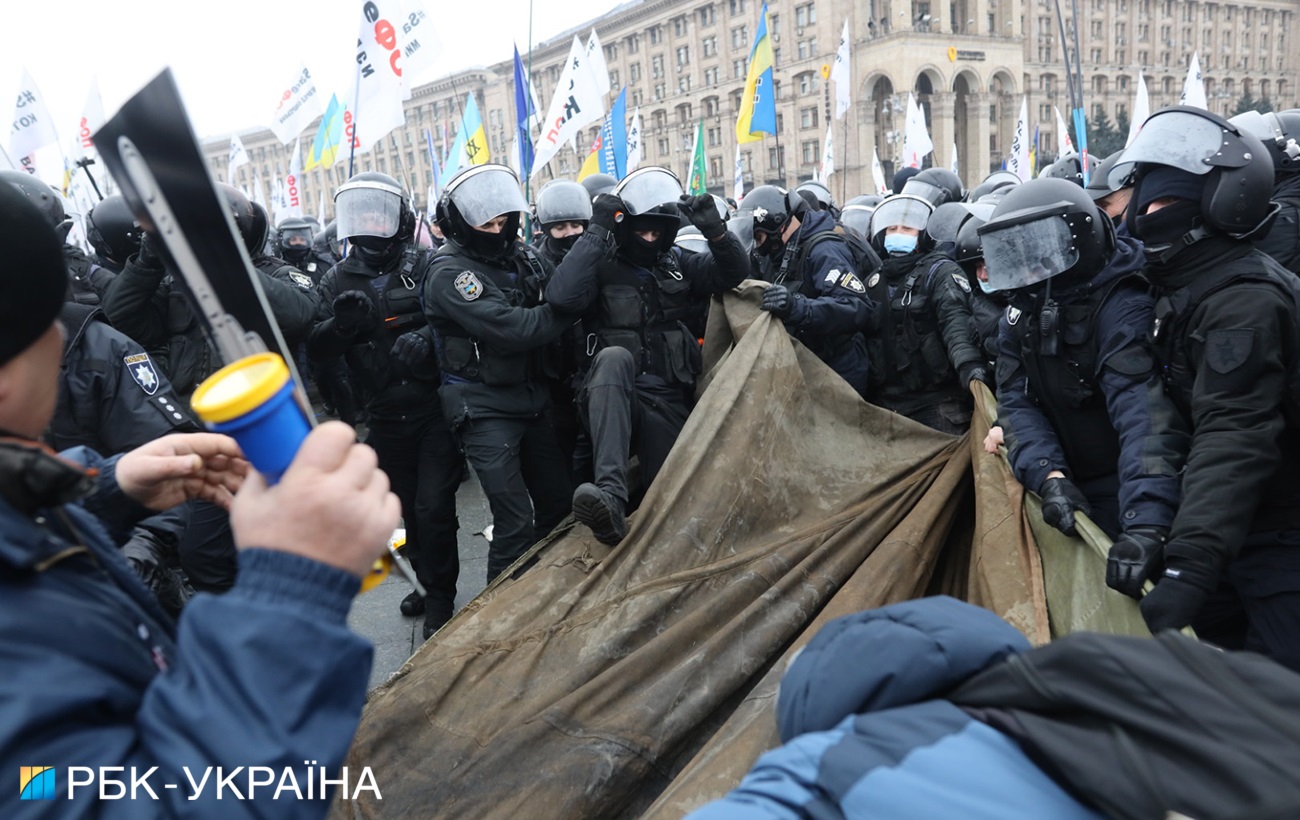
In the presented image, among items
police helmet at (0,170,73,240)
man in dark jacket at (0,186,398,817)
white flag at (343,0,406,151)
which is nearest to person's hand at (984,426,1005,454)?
man in dark jacket at (0,186,398,817)

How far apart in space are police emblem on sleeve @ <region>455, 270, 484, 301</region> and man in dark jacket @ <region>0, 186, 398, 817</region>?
9.81ft

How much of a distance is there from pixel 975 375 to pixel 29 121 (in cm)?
1243

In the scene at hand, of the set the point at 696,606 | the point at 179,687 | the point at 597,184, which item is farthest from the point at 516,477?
the point at 597,184

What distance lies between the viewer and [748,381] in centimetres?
384

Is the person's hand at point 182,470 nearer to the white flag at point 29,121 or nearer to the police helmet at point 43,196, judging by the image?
the police helmet at point 43,196

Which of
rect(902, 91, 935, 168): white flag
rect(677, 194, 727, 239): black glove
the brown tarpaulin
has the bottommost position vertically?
the brown tarpaulin

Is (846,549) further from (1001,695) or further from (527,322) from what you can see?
(1001,695)

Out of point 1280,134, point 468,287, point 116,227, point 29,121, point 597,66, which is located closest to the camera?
point 468,287

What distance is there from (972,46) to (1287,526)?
6803 centimetres

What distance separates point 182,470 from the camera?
1.65 meters

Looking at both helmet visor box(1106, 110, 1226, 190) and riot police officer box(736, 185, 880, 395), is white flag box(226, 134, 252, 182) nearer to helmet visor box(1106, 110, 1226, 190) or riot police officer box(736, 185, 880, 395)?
riot police officer box(736, 185, 880, 395)

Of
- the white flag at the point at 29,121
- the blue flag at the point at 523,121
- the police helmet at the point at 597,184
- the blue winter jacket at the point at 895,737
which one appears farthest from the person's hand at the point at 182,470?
the white flag at the point at 29,121

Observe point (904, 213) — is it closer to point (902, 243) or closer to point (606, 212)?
point (902, 243)

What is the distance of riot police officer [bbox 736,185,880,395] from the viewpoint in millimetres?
4383
